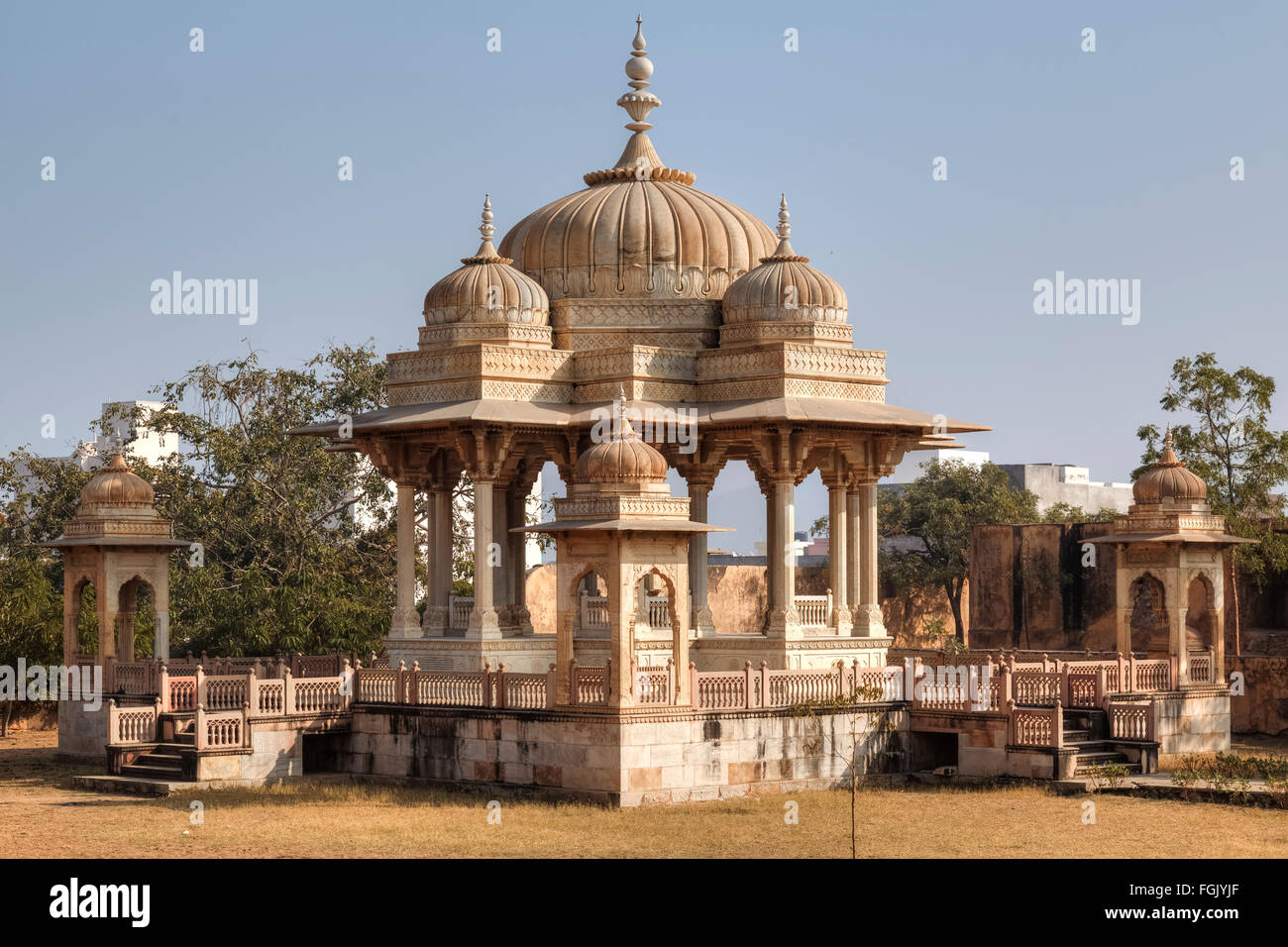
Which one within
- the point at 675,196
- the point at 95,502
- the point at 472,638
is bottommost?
the point at 472,638

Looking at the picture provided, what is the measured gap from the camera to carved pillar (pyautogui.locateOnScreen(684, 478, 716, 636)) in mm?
29562

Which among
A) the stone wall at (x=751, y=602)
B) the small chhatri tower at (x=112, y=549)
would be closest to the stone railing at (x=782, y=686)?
the small chhatri tower at (x=112, y=549)

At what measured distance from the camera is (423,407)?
93.7 ft

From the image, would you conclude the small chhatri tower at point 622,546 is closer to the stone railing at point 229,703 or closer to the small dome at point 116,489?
the stone railing at point 229,703

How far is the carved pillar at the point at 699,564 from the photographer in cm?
2956

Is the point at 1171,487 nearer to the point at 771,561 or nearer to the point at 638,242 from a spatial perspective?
the point at 771,561

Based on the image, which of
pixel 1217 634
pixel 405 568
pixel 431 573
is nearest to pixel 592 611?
pixel 431 573

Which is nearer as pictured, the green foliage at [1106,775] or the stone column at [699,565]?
the green foliage at [1106,775]

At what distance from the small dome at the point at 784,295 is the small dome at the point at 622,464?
5.34m

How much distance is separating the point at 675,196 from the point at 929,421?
5554mm

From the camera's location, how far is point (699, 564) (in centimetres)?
3031
